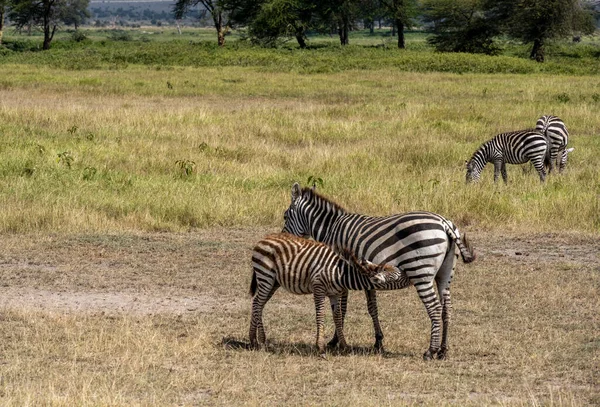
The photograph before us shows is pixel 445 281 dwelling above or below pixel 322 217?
below

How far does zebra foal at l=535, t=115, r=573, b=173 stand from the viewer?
56.6 ft

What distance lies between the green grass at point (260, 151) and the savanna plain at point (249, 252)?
0.06m

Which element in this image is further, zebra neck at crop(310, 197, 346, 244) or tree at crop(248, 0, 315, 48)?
tree at crop(248, 0, 315, 48)

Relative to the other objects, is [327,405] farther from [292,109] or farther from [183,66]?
[183,66]

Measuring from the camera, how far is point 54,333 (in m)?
8.20

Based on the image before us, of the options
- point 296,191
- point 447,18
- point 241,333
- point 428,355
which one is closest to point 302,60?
point 447,18

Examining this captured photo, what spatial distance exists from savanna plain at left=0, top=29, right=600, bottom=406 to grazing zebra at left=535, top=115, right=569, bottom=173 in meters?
0.33

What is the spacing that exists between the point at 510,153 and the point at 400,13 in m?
46.7

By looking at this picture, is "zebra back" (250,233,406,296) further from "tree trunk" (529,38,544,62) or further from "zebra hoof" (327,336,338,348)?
"tree trunk" (529,38,544,62)

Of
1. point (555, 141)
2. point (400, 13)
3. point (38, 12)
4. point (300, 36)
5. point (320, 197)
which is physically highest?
point (38, 12)

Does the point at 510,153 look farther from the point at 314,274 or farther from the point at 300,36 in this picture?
the point at 300,36

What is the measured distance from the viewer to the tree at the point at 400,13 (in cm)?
6106

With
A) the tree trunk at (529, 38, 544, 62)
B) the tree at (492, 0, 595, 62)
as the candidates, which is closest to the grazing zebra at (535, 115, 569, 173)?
the tree at (492, 0, 595, 62)

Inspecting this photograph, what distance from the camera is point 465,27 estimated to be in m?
58.4
